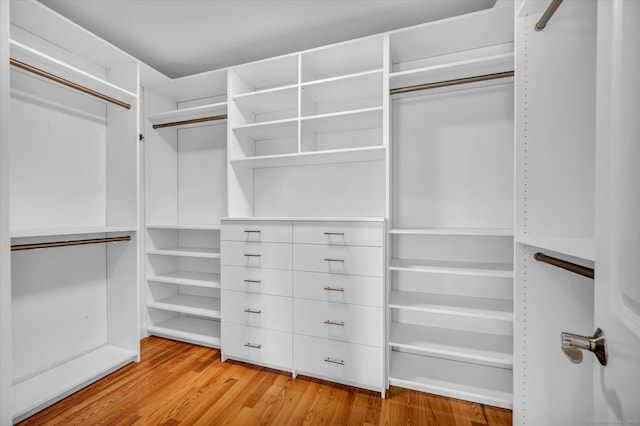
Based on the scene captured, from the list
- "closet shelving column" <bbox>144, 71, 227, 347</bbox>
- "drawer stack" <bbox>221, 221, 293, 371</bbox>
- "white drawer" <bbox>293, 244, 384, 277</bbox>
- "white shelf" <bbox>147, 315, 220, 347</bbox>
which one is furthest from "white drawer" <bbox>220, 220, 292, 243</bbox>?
"white shelf" <bbox>147, 315, 220, 347</bbox>

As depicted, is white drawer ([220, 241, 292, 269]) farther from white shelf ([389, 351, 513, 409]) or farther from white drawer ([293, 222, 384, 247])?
white shelf ([389, 351, 513, 409])

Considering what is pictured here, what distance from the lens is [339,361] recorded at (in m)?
1.87

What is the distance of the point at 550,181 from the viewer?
1.22 metres

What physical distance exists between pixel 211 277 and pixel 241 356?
2.64ft

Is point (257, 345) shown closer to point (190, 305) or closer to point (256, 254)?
point (256, 254)

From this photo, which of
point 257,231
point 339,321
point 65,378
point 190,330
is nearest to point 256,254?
point 257,231

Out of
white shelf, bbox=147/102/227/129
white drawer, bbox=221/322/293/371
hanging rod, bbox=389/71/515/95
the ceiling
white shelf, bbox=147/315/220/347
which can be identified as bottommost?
white shelf, bbox=147/315/220/347

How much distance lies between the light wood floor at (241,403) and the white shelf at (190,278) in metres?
0.63

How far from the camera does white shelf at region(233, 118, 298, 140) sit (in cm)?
216

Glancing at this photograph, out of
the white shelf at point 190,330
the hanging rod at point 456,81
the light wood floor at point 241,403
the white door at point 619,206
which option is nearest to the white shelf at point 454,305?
the light wood floor at point 241,403

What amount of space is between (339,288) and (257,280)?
0.62 m

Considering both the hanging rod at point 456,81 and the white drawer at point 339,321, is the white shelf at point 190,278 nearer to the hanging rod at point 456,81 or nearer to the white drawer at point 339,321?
the white drawer at point 339,321

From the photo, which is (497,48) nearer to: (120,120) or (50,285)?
(120,120)

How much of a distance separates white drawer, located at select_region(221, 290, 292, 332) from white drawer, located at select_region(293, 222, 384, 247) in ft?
1.52
